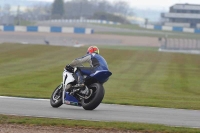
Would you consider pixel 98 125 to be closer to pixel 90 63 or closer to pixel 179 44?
pixel 90 63

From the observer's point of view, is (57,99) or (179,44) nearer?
(57,99)

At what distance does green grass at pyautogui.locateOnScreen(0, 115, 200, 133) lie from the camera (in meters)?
10.6

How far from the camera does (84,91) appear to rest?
43.4ft

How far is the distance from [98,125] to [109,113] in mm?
2163

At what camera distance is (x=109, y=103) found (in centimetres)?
1553

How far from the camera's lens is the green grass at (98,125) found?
10617 millimetres

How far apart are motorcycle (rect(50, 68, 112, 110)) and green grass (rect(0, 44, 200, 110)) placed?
2.41 meters

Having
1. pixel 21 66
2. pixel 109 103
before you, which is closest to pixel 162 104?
pixel 109 103

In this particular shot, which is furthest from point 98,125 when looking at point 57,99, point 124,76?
point 124,76

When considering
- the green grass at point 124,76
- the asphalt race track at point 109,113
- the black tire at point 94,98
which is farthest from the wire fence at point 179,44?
the black tire at point 94,98

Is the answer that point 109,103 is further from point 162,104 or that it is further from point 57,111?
point 57,111

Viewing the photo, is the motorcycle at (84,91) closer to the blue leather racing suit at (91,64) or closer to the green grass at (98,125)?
the blue leather racing suit at (91,64)

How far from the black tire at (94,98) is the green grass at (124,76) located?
2485 mm

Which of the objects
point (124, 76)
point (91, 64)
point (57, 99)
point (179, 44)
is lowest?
point (179, 44)
